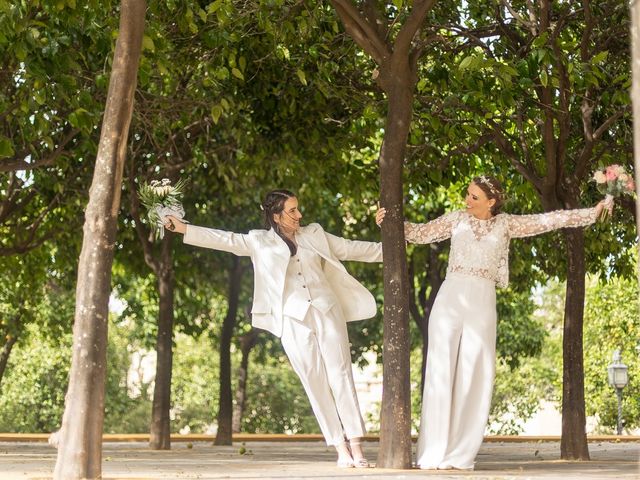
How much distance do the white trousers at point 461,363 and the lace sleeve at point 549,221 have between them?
0.59m

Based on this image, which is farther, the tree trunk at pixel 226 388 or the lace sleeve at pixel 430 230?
the tree trunk at pixel 226 388

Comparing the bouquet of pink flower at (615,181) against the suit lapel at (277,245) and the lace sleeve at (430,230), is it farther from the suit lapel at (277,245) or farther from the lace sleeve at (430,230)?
the suit lapel at (277,245)

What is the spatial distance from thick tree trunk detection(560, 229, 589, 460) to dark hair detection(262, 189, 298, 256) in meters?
3.59

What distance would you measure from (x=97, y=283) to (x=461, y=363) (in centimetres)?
354

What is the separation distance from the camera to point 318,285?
10578 millimetres

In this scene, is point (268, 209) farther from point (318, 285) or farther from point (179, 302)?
point (179, 302)

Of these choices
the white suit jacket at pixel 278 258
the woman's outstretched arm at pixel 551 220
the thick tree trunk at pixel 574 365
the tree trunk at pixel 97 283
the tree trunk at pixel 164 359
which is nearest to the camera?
the tree trunk at pixel 97 283

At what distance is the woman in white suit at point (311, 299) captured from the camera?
33.7 feet

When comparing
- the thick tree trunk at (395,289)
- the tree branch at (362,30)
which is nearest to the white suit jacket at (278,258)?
the thick tree trunk at (395,289)

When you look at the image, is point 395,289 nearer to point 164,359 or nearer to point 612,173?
point 612,173

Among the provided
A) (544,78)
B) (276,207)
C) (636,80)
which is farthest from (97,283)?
(544,78)

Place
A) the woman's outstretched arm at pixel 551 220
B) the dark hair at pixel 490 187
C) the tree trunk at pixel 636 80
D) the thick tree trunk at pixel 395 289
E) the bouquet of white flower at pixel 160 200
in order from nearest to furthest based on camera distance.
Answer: the tree trunk at pixel 636 80 < the thick tree trunk at pixel 395 289 < the bouquet of white flower at pixel 160 200 < the woman's outstretched arm at pixel 551 220 < the dark hair at pixel 490 187

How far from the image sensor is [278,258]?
1048 cm

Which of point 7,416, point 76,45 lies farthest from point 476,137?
point 7,416
